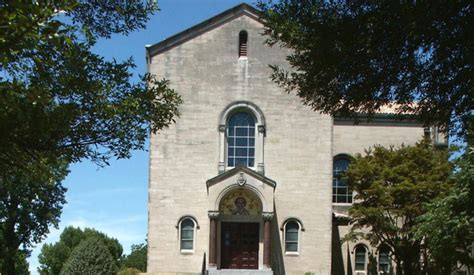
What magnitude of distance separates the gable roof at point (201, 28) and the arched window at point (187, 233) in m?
7.55

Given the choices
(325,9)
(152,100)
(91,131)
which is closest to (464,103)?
(325,9)

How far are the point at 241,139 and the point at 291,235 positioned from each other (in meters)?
4.74

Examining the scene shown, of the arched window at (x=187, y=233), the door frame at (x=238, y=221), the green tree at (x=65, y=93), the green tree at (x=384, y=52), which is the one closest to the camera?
the green tree at (x=65, y=93)

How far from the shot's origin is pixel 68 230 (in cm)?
8919

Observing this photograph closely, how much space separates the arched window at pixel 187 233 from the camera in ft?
101

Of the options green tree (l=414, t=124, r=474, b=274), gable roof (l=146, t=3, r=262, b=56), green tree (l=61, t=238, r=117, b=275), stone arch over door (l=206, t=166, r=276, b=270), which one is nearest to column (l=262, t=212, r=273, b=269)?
stone arch over door (l=206, t=166, r=276, b=270)

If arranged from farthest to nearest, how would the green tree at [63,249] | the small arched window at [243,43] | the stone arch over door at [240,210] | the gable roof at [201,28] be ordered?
the green tree at [63,249] → the small arched window at [243,43] → the gable roof at [201,28] → the stone arch over door at [240,210]

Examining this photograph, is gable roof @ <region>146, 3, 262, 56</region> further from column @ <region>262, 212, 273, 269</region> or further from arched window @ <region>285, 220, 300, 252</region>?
arched window @ <region>285, 220, 300, 252</region>

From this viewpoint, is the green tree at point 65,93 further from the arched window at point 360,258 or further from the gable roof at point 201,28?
the arched window at point 360,258

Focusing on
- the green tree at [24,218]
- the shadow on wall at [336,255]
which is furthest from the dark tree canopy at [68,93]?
the green tree at [24,218]

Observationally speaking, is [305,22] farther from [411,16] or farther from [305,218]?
[305,218]

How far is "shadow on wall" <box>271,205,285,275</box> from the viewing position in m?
30.6

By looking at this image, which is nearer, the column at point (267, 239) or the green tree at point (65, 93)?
the green tree at point (65, 93)

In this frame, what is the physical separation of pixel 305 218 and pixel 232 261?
12.1 ft
